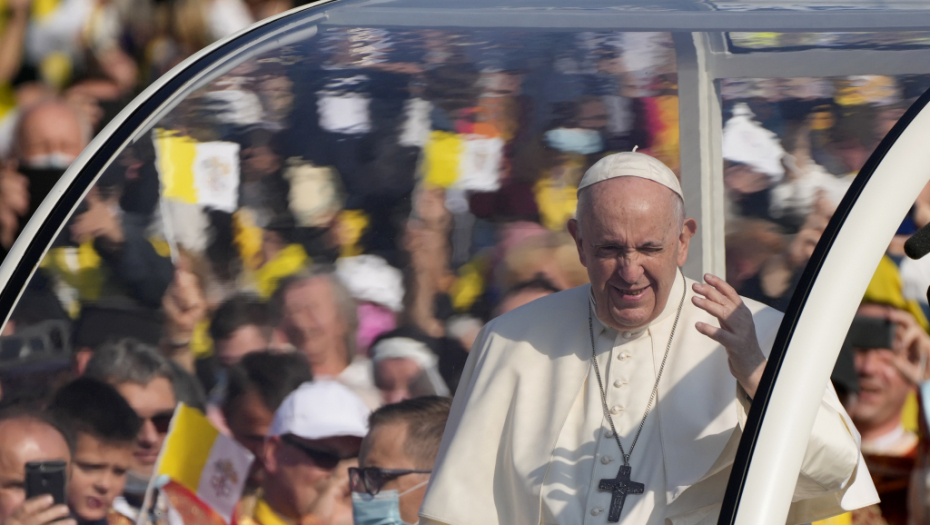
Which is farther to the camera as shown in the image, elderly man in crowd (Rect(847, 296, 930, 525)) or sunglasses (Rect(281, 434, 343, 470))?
sunglasses (Rect(281, 434, 343, 470))

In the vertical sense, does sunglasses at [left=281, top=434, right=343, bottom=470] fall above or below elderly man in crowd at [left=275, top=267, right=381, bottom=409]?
below

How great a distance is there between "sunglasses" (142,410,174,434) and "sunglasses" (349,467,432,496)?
58cm

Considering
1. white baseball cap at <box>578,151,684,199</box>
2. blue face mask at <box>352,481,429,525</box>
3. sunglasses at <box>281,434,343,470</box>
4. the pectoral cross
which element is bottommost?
blue face mask at <box>352,481,429,525</box>

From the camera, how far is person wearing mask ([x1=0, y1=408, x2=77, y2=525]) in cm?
289

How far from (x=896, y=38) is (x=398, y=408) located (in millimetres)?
1758

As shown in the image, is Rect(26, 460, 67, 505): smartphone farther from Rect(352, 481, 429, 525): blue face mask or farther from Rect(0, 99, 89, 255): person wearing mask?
Rect(0, 99, 89, 255): person wearing mask

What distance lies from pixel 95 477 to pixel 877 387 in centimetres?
221

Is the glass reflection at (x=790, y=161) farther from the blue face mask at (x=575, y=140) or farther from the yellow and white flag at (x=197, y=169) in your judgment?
the yellow and white flag at (x=197, y=169)

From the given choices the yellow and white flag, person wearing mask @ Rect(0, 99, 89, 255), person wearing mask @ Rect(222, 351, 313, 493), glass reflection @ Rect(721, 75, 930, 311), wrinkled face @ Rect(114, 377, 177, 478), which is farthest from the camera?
person wearing mask @ Rect(0, 99, 89, 255)

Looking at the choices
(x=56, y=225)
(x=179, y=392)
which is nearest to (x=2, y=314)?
(x=56, y=225)

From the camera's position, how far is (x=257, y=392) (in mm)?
3207

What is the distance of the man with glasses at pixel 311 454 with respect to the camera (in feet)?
10.6

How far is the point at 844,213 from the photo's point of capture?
1737 millimetres

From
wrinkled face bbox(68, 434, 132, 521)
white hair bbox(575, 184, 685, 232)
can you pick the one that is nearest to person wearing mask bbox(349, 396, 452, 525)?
wrinkled face bbox(68, 434, 132, 521)
